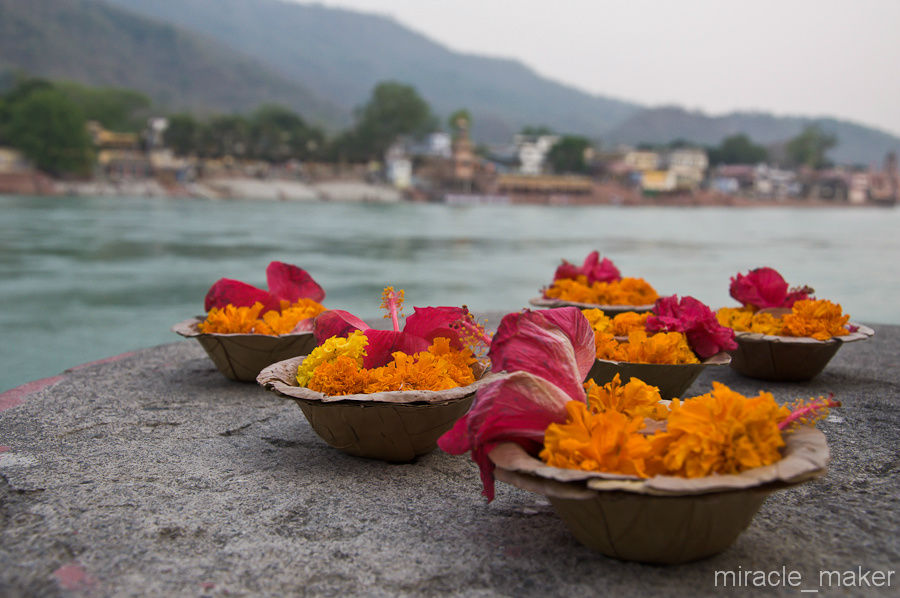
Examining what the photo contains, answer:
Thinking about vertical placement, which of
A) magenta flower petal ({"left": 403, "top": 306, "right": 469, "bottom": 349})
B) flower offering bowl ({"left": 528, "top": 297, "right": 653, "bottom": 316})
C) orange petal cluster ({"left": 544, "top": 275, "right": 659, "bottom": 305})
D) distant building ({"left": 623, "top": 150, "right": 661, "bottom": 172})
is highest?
distant building ({"left": 623, "top": 150, "right": 661, "bottom": 172})

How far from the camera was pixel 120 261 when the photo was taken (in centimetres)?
2070

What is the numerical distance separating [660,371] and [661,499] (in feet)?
5.63

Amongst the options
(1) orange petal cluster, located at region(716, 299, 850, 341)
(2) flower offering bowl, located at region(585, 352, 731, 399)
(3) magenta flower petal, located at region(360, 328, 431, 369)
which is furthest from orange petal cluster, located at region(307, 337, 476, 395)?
(1) orange petal cluster, located at region(716, 299, 850, 341)

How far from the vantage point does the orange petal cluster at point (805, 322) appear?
13.7ft

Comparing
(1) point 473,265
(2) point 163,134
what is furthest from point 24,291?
(2) point 163,134

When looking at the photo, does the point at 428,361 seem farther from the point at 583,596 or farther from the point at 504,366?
the point at 583,596

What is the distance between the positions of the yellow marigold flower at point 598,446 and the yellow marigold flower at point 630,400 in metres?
0.30

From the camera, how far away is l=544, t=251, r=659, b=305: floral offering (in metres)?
5.25

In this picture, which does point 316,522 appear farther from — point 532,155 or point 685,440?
point 532,155

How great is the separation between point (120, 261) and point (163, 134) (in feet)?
169

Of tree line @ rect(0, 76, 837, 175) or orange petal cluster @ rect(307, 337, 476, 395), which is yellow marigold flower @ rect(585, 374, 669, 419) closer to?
orange petal cluster @ rect(307, 337, 476, 395)

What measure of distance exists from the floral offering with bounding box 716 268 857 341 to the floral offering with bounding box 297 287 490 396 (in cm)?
207

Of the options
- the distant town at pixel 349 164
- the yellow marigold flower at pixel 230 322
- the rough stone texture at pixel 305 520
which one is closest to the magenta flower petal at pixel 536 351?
the rough stone texture at pixel 305 520

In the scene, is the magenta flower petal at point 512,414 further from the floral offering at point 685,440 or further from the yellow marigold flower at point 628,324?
the yellow marigold flower at point 628,324
